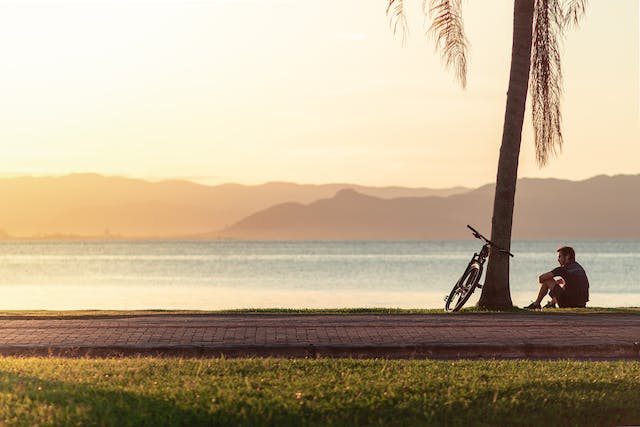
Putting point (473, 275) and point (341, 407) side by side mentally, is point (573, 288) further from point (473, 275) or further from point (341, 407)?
point (341, 407)

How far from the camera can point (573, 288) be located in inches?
877

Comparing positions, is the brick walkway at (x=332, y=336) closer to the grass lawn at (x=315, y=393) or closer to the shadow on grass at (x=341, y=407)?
the grass lawn at (x=315, y=393)

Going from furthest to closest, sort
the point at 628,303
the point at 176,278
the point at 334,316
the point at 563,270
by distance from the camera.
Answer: the point at 176,278 < the point at 628,303 < the point at 563,270 < the point at 334,316

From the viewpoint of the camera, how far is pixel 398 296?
5022cm

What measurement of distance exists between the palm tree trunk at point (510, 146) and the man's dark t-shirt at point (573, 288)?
1.73m

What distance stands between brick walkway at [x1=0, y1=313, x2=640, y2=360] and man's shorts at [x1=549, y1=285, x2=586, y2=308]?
333 centimetres

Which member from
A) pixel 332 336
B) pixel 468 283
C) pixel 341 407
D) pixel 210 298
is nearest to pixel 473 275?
pixel 468 283

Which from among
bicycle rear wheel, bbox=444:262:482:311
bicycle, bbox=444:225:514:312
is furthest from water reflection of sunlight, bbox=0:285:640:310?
bicycle, bbox=444:225:514:312

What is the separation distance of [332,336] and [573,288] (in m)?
8.47

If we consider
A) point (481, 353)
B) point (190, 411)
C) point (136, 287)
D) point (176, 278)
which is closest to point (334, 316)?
point (481, 353)

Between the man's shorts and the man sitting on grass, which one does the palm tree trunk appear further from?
the man's shorts

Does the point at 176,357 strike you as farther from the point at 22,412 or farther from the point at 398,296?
the point at 398,296

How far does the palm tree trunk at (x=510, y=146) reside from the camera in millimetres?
21062

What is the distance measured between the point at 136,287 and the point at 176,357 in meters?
47.3
